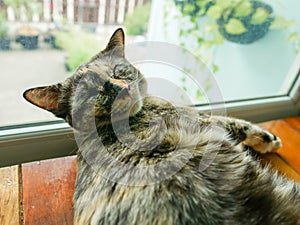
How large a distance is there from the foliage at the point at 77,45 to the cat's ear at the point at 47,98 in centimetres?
18

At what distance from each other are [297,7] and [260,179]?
868 mm

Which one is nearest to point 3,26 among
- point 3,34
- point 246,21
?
point 3,34

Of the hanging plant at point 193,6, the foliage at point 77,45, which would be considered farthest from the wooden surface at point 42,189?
the hanging plant at point 193,6

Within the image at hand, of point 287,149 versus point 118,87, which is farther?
point 287,149

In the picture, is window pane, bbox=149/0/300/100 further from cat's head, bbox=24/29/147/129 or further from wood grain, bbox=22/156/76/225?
wood grain, bbox=22/156/76/225

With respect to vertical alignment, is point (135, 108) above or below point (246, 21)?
below

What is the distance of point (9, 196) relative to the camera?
0.93m

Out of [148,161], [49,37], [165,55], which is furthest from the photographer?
[165,55]

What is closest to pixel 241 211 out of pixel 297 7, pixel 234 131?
pixel 234 131

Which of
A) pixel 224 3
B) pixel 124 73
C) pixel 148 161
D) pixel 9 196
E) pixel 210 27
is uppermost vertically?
pixel 224 3

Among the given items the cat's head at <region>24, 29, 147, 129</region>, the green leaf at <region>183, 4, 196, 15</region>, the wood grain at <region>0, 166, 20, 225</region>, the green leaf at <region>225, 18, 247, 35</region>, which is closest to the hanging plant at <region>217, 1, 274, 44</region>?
the green leaf at <region>225, 18, 247, 35</region>

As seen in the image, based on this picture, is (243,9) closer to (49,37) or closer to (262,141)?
(262,141)

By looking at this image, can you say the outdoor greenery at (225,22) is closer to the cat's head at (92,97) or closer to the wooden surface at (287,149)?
the wooden surface at (287,149)

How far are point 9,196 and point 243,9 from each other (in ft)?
3.48
